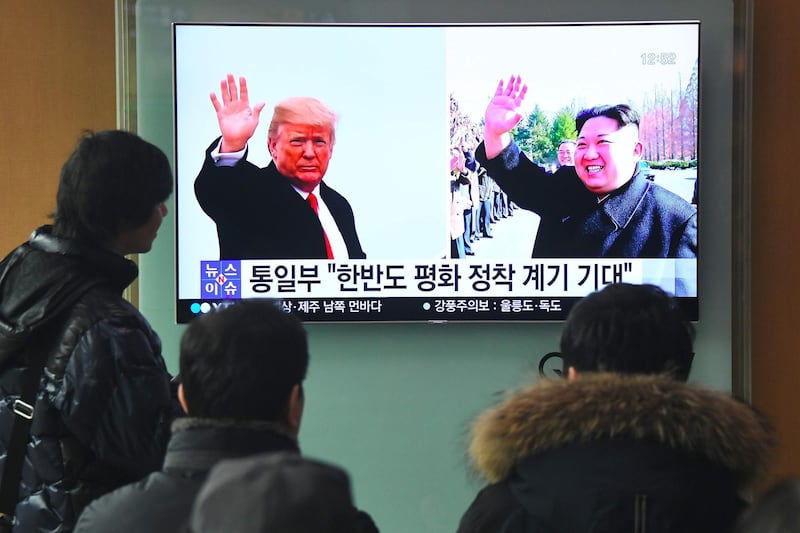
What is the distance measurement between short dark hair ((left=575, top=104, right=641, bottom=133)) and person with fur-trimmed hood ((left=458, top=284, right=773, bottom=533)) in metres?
1.78

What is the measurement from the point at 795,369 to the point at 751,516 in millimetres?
2605

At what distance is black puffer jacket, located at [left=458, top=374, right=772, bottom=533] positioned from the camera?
1.31 m

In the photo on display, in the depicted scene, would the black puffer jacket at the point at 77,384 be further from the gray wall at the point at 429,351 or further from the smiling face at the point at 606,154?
the smiling face at the point at 606,154

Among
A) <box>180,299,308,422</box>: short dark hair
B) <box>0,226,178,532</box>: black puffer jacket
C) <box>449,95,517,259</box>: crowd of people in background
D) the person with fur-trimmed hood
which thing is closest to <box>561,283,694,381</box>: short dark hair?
the person with fur-trimmed hood

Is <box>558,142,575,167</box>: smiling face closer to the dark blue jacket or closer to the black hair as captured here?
the dark blue jacket

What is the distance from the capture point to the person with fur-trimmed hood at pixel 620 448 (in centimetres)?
131

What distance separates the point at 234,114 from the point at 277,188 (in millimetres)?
297

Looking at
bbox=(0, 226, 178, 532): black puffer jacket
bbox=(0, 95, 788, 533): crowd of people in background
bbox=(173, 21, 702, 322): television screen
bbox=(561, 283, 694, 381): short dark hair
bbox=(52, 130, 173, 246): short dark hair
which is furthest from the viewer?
bbox=(173, 21, 702, 322): television screen

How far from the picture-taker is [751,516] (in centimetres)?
100

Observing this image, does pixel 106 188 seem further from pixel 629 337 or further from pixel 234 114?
pixel 234 114

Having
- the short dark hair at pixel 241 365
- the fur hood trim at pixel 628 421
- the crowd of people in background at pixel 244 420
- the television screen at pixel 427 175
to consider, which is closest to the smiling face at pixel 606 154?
the television screen at pixel 427 175

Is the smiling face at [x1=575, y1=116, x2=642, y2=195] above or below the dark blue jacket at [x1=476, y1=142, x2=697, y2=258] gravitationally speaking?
above

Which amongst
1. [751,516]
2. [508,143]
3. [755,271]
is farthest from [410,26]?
[751,516]

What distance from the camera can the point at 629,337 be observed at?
1.49 metres
